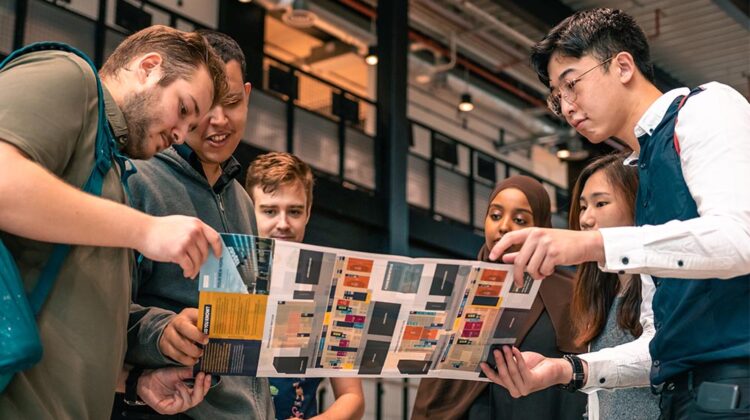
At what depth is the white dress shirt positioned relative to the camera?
1668 millimetres

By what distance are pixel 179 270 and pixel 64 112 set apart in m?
0.67

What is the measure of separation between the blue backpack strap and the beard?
0.18ft

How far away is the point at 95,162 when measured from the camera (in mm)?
1715

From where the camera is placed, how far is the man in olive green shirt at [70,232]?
1521 mm

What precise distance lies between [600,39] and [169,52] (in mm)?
1052

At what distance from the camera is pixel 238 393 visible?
7.21 ft

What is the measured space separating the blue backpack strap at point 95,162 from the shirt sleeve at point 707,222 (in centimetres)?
99

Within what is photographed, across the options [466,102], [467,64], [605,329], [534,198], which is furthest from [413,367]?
[467,64]

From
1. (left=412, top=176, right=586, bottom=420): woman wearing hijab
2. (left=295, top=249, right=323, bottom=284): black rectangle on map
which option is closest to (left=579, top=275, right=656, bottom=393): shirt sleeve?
(left=412, top=176, right=586, bottom=420): woman wearing hijab

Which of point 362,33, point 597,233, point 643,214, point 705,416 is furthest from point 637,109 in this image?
point 362,33

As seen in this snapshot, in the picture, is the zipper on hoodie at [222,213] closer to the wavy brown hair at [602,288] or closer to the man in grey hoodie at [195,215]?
the man in grey hoodie at [195,215]

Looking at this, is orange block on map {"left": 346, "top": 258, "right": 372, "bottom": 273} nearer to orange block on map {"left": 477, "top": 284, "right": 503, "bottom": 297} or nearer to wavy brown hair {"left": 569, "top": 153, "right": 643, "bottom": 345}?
orange block on map {"left": 477, "top": 284, "right": 503, "bottom": 297}

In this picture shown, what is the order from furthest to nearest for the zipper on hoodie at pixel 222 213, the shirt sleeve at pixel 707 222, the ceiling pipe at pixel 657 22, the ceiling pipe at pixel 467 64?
the ceiling pipe at pixel 467 64 < the ceiling pipe at pixel 657 22 < the zipper on hoodie at pixel 222 213 < the shirt sleeve at pixel 707 222

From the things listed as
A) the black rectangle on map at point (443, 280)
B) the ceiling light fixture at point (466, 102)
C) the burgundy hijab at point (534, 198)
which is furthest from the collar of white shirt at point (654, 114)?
the ceiling light fixture at point (466, 102)
